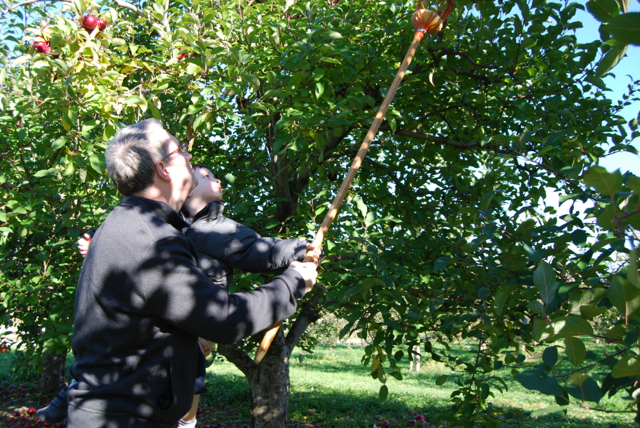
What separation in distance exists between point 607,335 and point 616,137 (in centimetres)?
234

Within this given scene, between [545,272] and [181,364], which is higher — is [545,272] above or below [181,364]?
above

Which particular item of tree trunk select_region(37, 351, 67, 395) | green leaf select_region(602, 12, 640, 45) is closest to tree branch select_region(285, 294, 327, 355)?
green leaf select_region(602, 12, 640, 45)

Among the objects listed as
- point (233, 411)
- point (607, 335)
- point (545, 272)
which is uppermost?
point (545, 272)

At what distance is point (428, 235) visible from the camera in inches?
137

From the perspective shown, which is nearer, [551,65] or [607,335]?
[607,335]

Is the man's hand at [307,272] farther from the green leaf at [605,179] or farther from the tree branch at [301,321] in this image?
the tree branch at [301,321]

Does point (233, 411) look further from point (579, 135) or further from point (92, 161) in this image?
point (579, 135)

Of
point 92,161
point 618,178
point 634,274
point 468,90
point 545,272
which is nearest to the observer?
point 634,274

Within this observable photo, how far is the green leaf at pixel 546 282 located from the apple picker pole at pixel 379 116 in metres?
0.79

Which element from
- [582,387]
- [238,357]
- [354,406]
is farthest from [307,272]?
[354,406]

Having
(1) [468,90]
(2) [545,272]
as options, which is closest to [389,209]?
(1) [468,90]

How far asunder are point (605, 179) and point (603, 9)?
35 cm

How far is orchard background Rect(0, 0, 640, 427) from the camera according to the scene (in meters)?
2.46

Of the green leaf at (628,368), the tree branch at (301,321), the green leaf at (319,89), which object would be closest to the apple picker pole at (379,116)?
the green leaf at (319,89)
